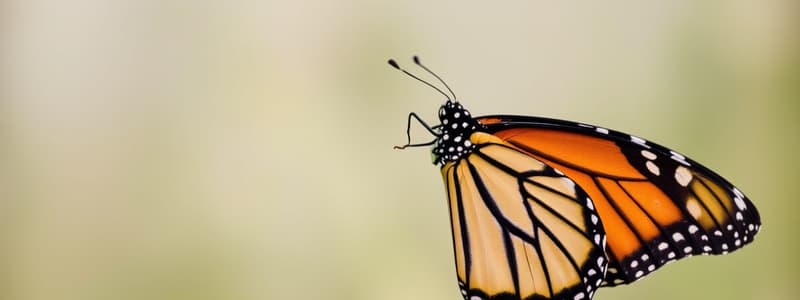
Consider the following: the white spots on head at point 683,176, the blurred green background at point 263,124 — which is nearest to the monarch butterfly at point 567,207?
the white spots on head at point 683,176

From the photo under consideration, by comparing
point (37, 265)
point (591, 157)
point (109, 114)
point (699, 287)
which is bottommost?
point (699, 287)

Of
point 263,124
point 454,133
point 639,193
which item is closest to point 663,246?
point 639,193

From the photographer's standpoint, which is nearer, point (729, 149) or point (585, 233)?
point (585, 233)

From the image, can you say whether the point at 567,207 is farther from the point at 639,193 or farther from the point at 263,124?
the point at 263,124

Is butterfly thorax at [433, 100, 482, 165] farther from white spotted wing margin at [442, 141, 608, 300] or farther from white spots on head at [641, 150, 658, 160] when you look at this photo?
white spots on head at [641, 150, 658, 160]

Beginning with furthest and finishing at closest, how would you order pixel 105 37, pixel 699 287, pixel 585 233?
1. pixel 699 287
2. pixel 105 37
3. pixel 585 233

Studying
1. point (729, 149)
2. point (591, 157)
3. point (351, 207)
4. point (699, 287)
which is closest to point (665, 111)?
point (729, 149)

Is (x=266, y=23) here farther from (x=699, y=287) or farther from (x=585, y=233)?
(x=699, y=287)
